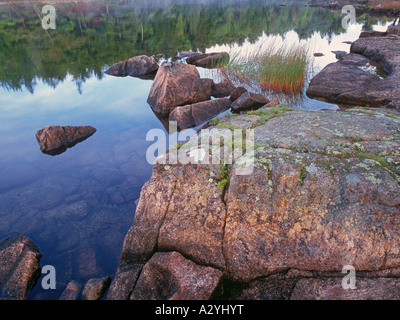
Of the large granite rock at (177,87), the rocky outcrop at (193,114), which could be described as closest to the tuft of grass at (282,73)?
the large granite rock at (177,87)

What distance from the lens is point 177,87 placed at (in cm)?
1220

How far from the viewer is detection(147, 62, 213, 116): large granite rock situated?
12172 millimetres

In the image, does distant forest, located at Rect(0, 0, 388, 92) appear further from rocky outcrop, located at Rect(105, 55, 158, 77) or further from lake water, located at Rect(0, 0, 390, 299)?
rocky outcrop, located at Rect(105, 55, 158, 77)

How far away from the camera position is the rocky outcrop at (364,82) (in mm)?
11141

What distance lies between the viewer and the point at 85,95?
51.9ft

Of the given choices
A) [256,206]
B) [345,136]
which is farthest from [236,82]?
[256,206]

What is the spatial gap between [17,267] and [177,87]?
936cm

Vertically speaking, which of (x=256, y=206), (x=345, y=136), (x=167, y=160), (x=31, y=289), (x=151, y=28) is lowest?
(x=31, y=289)

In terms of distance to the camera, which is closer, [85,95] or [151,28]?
[85,95]
